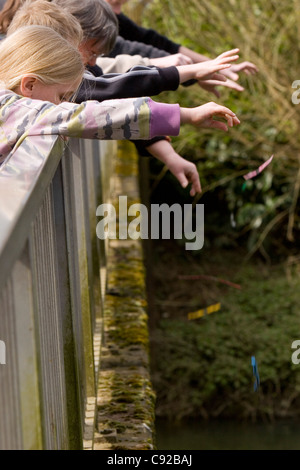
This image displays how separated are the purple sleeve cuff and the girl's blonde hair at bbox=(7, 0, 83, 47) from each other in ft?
1.83

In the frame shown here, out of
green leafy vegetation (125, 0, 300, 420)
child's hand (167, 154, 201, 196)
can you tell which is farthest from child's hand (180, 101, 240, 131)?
green leafy vegetation (125, 0, 300, 420)

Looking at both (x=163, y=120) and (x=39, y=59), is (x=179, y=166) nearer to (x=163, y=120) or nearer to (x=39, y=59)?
(x=163, y=120)

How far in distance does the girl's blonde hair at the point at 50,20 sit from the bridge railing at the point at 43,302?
353 millimetres

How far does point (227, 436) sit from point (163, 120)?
816 cm

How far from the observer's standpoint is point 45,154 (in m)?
1.66

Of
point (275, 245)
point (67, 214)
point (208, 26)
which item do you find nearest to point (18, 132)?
point (67, 214)

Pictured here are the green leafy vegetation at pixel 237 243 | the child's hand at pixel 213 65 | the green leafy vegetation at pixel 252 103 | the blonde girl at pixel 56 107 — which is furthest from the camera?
the green leafy vegetation at pixel 237 243

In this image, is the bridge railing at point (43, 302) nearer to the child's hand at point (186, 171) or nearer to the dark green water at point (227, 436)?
the child's hand at point (186, 171)

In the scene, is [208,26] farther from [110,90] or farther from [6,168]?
[6,168]

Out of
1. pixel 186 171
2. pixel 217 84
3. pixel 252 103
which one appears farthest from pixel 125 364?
pixel 252 103

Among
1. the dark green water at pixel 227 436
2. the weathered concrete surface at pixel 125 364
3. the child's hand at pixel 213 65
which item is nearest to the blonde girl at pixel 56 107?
the child's hand at pixel 213 65

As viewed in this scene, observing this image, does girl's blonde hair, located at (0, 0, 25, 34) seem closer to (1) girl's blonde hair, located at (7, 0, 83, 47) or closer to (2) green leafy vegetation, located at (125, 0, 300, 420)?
(1) girl's blonde hair, located at (7, 0, 83, 47)

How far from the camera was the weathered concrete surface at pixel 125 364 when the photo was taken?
2621mm

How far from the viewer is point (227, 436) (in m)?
9.89
